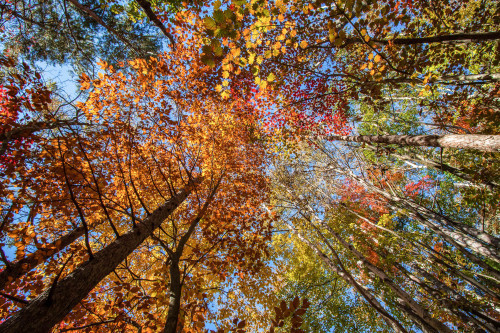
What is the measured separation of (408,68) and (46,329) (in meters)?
7.38

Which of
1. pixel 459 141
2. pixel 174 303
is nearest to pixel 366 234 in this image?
pixel 459 141

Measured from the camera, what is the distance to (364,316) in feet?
27.0

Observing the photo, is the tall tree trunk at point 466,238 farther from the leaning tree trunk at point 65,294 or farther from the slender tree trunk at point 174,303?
the leaning tree trunk at point 65,294

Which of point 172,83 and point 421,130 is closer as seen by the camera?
point 172,83

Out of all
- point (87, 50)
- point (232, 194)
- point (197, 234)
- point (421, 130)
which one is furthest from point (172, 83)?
point (421, 130)

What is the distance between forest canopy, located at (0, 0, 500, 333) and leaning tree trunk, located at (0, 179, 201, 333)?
2cm

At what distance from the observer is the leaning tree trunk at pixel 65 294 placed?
1.88 meters

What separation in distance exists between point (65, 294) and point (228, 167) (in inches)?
207

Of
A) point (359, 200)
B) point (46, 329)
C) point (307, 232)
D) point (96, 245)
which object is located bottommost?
point (46, 329)

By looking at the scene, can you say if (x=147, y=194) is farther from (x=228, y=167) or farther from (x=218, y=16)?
(x=218, y=16)

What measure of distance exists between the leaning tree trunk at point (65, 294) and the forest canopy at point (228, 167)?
2 cm

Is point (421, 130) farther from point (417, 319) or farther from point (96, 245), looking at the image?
point (96, 245)

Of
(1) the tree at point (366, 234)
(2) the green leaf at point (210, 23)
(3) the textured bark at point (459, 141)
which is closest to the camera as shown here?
(2) the green leaf at point (210, 23)

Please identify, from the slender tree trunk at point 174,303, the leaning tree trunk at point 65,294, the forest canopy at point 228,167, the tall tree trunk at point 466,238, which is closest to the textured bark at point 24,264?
the forest canopy at point 228,167
